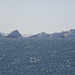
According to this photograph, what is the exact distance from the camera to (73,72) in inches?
2319

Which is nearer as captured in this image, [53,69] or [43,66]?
[53,69]

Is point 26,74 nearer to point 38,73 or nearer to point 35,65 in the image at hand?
point 38,73

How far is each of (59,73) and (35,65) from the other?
11.7 metres

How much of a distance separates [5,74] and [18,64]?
13.1 m

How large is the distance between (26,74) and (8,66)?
11.3m

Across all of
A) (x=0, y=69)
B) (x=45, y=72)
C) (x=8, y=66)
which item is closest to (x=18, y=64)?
(x=8, y=66)

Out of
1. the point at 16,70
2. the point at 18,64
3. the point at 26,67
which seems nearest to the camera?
the point at 16,70

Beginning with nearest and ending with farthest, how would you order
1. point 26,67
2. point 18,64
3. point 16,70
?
point 16,70
point 26,67
point 18,64

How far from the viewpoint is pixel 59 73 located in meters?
58.1

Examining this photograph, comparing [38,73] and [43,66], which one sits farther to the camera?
[43,66]

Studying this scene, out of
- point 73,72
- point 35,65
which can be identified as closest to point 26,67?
point 35,65

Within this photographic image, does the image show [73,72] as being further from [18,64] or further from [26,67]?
[18,64]

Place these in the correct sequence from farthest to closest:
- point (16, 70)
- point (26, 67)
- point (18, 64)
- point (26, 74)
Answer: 1. point (18, 64)
2. point (26, 67)
3. point (16, 70)
4. point (26, 74)

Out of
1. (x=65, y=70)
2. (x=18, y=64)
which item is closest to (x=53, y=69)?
(x=65, y=70)
